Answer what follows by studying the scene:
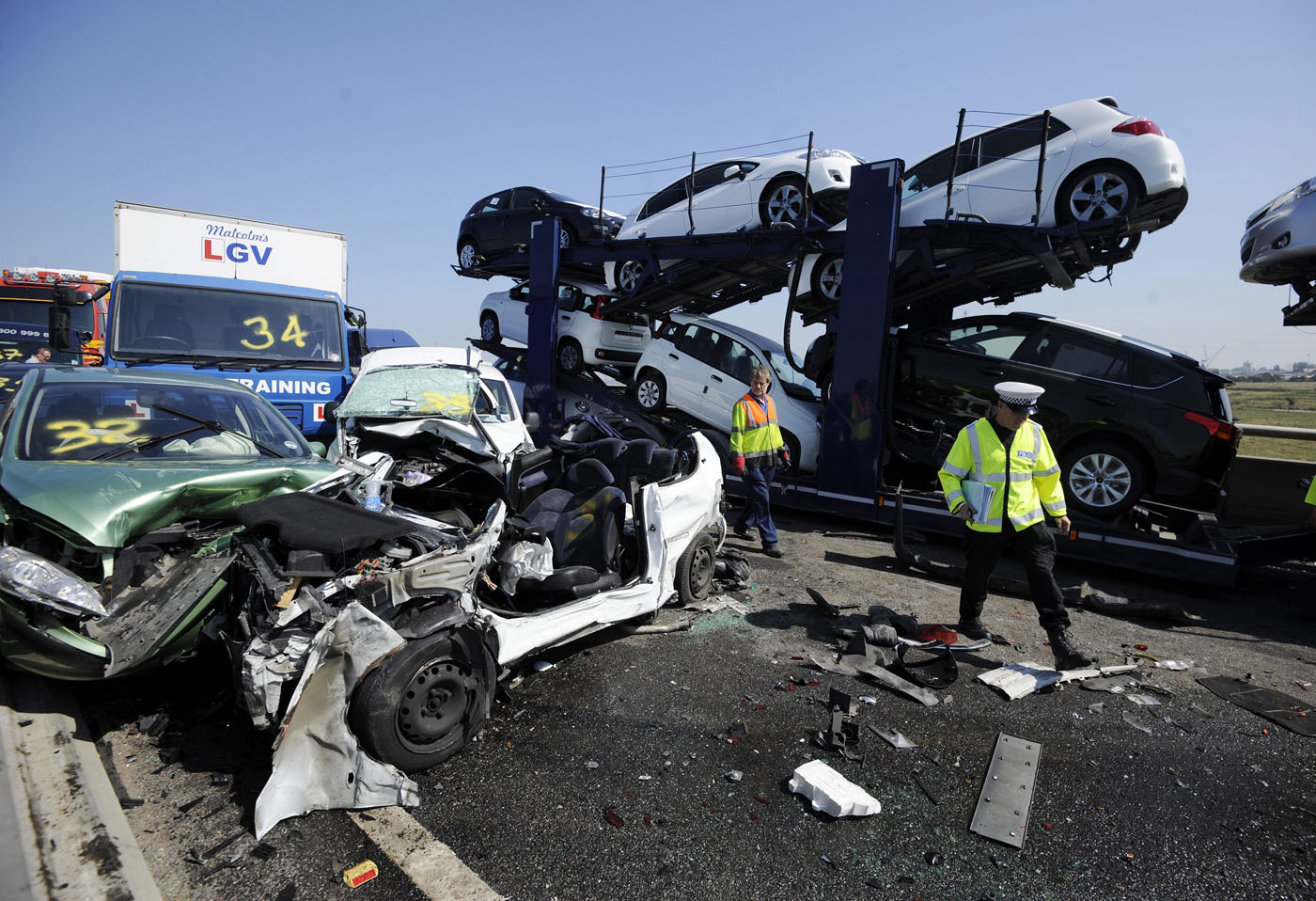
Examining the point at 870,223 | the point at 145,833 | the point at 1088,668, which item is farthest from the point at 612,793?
the point at 870,223

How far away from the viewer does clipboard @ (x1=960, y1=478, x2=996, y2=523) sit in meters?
4.18

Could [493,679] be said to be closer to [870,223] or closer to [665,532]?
[665,532]

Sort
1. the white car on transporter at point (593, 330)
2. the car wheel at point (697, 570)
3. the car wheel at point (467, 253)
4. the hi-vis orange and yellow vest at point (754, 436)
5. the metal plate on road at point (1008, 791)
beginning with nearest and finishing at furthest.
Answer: the metal plate on road at point (1008, 791) < the car wheel at point (697, 570) < the hi-vis orange and yellow vest at point (754, 436) < the white car on transporter at point (593, 330) < the car wheel at point (467, 253)

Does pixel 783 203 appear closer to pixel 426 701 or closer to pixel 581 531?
pixel 581 531

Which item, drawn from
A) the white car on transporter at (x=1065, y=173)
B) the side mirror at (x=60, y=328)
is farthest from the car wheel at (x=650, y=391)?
the side mirror at (x=60, y=328)

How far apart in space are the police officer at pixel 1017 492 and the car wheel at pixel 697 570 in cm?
170

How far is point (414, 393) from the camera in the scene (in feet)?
19.9

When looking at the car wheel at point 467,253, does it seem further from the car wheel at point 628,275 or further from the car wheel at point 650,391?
the car wheel at point 650,391

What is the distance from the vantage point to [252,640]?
8.07 feet

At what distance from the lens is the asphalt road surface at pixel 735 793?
230 centimetres

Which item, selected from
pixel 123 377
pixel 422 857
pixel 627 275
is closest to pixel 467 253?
pixel 627 275

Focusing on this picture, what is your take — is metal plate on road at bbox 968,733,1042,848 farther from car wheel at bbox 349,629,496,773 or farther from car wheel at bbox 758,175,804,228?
car wheel at bbox 758,175,804,228

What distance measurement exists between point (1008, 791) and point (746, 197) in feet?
23.7

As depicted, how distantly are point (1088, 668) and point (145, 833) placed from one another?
4.58 metres
